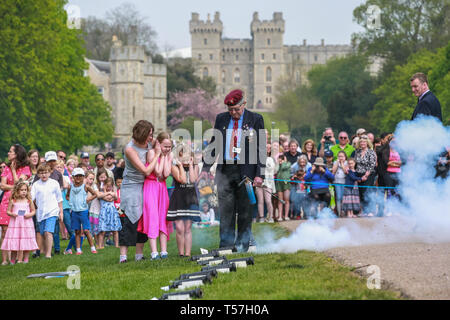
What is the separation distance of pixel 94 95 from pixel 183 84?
113 ft

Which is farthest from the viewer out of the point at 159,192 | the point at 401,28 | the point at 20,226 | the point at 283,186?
the point at 401,28

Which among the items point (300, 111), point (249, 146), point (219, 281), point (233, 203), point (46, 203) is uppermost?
point (300, 111)

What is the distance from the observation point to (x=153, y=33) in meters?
104

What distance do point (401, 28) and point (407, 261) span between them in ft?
205

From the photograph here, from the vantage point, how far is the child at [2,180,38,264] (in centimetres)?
1416

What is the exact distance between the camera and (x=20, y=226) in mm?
14391

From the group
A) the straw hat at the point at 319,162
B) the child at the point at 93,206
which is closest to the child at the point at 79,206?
the child at the point at 93,206

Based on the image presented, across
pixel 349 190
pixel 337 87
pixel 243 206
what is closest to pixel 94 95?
pixel 337 87

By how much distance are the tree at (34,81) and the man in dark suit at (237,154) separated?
29.7 m

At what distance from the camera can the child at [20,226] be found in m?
14.2

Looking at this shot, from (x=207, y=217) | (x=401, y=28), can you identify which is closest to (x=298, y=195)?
(x=207, y=217)

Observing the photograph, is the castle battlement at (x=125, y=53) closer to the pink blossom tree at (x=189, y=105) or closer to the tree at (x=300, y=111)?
the pink blossom tree at (x=189, y=105)

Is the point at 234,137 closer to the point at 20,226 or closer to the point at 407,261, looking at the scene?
the point at 407,261

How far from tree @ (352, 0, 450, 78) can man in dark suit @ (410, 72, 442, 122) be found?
2208 inches
